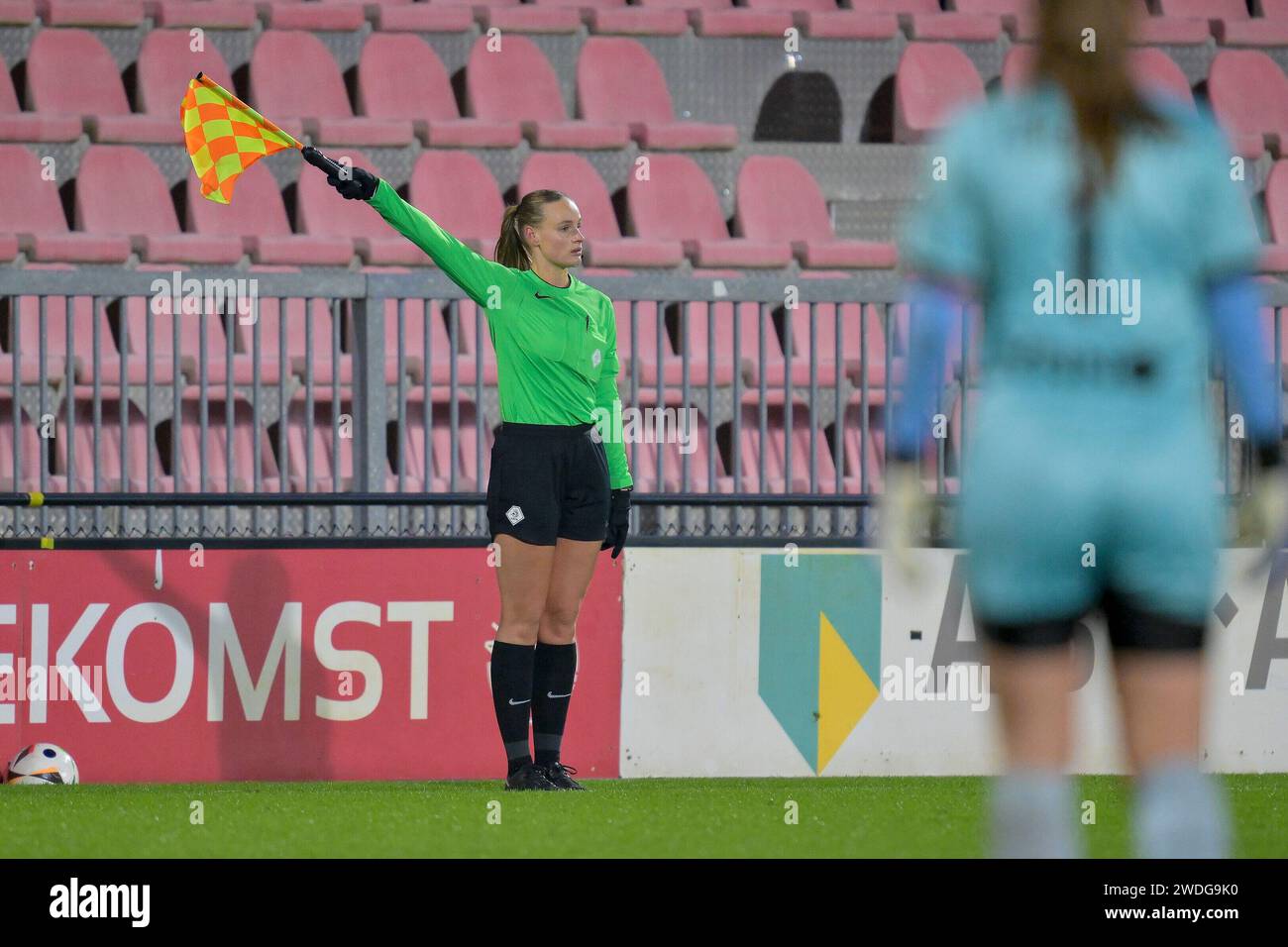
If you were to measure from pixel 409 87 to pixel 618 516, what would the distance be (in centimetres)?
457

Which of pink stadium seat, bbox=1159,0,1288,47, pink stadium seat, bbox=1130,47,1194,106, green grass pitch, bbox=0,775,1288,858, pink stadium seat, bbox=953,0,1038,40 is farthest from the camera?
pink stadium seat, bbox=1159,0,1288,47

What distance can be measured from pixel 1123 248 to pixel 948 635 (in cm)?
458

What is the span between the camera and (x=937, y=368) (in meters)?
2.54

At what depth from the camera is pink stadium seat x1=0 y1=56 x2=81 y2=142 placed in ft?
29.5

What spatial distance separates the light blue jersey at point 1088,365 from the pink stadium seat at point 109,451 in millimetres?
4644

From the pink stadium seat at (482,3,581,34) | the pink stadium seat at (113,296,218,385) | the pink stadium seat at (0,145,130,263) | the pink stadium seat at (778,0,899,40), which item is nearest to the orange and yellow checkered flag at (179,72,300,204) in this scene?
the pink stadium seat at (113,296,218,385)

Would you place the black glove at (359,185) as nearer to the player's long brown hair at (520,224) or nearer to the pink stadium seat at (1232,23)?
the player's long brown hair at (520,224)

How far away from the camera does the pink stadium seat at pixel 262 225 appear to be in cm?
862

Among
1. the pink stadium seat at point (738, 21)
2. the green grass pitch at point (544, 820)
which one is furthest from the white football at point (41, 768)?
the pink stadium seat at point (738, 21)

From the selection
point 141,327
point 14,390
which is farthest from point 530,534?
point 141,327

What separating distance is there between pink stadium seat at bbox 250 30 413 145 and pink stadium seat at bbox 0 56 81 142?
0.88 m

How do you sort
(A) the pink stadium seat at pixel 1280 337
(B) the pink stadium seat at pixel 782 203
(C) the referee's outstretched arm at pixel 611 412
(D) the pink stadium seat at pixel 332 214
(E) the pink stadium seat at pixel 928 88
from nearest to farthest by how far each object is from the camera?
1. (C) the referee's outstretched arm at pixel 611 412
2. (A) the pink stadium seat at pixel 1280 337
3. (D) the pink stadium seat at pixel 332 214
4. (B) the pink stadium seat at pixel 782 203
5. (E) the pink stadium seat at pixel 928 88

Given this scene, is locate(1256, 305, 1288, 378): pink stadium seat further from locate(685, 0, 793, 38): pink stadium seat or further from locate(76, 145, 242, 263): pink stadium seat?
locate(685, 0, 793, 38): pink stadium seat
